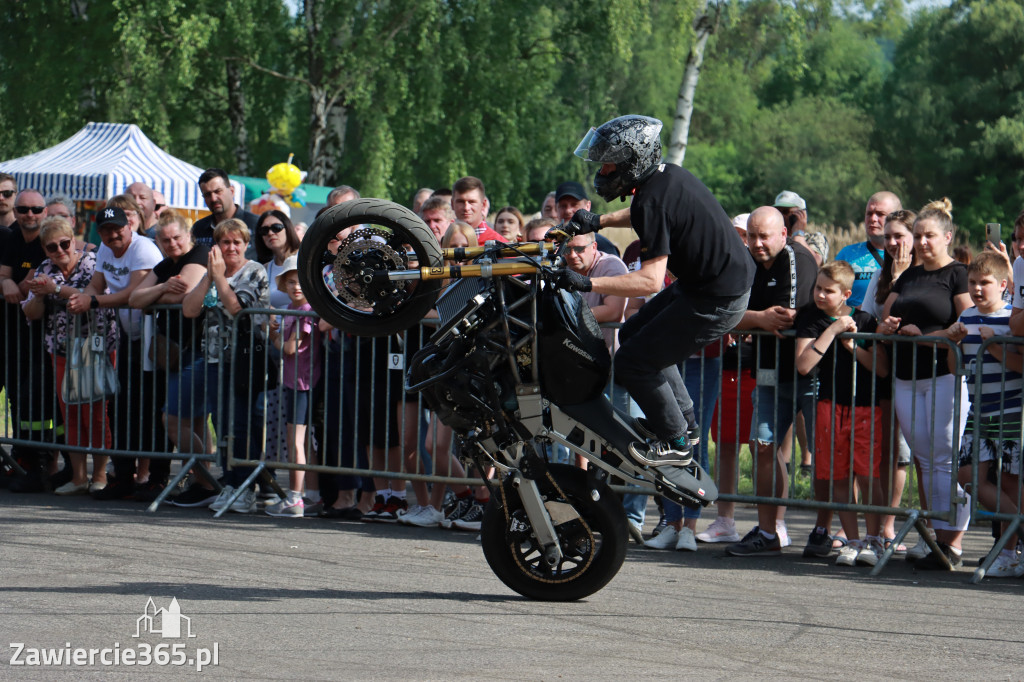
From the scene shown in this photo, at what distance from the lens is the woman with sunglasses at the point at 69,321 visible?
9.35 meters

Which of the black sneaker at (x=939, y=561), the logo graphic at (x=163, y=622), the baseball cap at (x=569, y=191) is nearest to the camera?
the logo graphic at (x=163, y=622)

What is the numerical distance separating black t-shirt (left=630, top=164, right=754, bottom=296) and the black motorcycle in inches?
16.1

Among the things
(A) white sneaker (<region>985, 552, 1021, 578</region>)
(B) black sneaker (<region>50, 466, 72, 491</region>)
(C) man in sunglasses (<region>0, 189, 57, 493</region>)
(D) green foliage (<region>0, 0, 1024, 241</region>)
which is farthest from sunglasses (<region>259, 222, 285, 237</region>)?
(D) green foliage (<region>0, 0, 1024, 241</region>)

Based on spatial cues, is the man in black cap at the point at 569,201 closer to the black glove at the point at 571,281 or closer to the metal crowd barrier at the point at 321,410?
the metal crowd barrier at the point at 321,410

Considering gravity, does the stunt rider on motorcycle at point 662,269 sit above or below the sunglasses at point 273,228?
below

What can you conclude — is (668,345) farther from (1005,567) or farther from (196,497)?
(196,497)

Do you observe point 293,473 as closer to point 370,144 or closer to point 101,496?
point 101,496

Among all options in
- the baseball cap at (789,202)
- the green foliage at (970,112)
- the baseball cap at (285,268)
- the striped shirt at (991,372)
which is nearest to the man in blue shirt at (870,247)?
the baseball cap at (789,202)

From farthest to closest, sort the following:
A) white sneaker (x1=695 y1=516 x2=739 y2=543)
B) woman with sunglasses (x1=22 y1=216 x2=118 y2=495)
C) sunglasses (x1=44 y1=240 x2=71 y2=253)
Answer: sunglasses (x1=44 y1=240 x2=71 y2=253), woman with sunglasses (x1=22 y1=216 x2=118 y2=495), white sneaker (x1=695 y1=516 x2=739 y2=543)

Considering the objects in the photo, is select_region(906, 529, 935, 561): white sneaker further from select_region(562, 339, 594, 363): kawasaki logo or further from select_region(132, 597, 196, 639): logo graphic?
select_region(132, 597, 196, 639): logo graphic

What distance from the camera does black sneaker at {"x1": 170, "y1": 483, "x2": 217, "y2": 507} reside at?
354 inches

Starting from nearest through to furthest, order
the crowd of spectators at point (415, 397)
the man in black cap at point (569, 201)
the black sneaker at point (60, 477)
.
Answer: the crowd of spectators at point (415, 397)
the black sneaker at point (60, 477)
the man in black cap at point (569, 201)

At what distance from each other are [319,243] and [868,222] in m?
4.65

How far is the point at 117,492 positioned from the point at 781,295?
15.7 feet
